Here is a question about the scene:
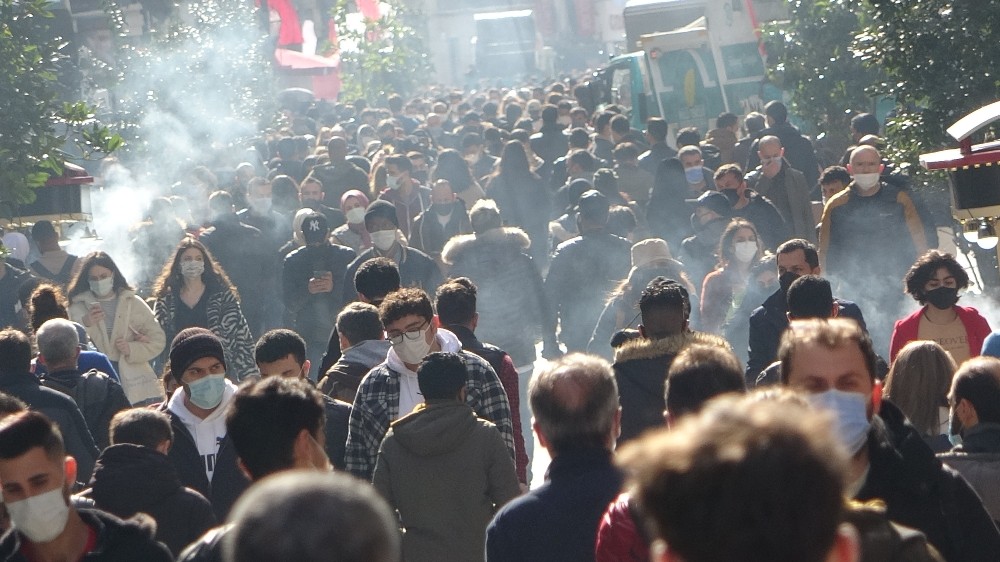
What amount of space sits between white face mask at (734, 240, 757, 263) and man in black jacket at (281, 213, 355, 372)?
2791 millimetres

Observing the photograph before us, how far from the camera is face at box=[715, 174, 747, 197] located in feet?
37.5

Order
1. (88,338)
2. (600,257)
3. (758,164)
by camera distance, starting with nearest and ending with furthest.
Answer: (88,338)
(600,257)
(758,164)

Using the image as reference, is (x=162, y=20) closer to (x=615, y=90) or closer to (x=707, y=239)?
(x=615, y=90)

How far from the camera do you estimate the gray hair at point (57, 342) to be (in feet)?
23.7

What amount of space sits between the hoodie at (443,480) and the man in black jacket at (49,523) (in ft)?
4.66

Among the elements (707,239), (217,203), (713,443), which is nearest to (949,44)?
(707,239)

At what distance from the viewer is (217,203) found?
13172mm

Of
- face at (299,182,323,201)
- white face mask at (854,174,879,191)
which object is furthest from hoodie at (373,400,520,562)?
face at (299,182,323,201)

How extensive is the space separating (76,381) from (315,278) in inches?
145


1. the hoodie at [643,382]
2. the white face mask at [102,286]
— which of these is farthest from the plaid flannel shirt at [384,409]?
the white face mask at [102,286]

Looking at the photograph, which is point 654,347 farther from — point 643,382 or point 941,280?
point 941,280

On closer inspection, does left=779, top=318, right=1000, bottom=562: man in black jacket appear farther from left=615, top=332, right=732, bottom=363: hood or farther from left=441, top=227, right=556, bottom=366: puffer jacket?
left=441, top=227, right=556, bottom=366: puffer jacket

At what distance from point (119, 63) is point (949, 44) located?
601 inches

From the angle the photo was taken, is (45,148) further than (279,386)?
Yes
